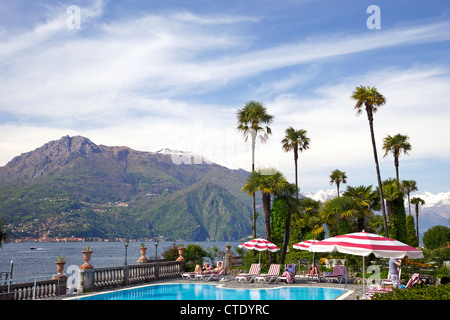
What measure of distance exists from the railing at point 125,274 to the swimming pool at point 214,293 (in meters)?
1.05

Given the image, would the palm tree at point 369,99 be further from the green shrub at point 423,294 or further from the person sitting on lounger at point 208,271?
the green shrub at point 423,294

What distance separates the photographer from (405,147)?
46.8 metres

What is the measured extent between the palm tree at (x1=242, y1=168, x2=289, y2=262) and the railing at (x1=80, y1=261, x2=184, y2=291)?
722 cm

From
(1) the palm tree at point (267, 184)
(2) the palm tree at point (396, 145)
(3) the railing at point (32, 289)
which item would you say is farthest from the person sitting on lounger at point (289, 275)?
(2) the palm tree at point (396, 145)

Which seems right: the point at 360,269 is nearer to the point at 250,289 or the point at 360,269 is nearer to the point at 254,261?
the point at 254,261

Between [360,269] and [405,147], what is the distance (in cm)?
2425

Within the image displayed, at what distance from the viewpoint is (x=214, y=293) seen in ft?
64.2

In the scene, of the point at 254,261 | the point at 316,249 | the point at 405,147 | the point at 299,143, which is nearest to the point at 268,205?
the point at 254,261

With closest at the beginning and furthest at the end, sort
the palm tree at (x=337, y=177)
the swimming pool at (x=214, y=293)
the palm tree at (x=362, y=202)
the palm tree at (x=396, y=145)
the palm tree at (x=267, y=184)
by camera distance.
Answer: the swimming pool at (x=214, y=293) < the palm tree at (x=267, y=184) < the palm tree at (x=362, y=202) < the palm tree at (x=396, y=145) < the palm tree at (x=337, y=177)

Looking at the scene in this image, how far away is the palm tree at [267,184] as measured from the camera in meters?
28.8

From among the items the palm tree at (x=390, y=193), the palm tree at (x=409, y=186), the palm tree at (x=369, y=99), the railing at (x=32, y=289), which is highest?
the palm tree at (x=369, y=99)

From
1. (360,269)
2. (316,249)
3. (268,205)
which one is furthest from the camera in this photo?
(268,205)

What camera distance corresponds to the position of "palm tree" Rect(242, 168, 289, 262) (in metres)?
28.8

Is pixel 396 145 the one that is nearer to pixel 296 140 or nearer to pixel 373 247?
pixel 296 140
